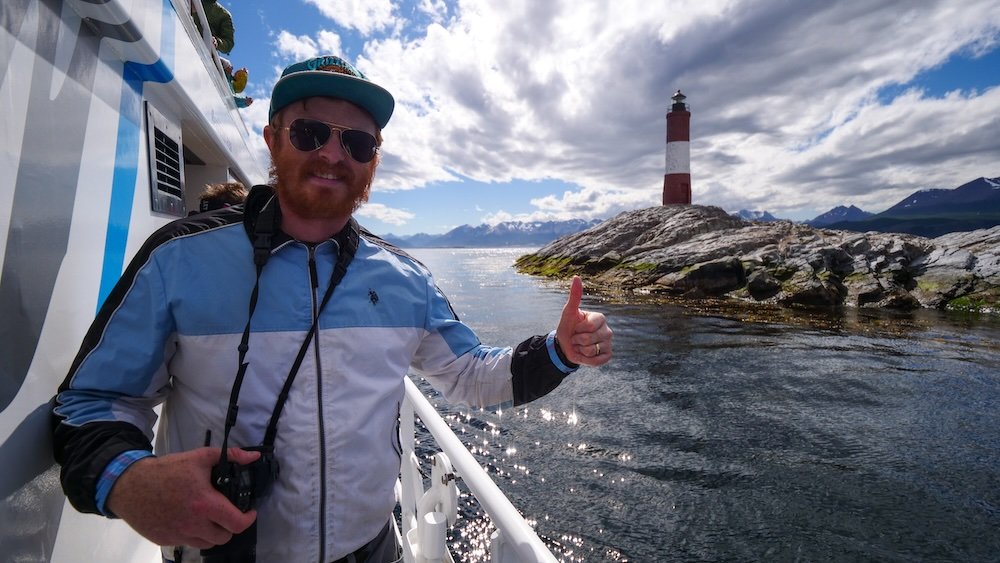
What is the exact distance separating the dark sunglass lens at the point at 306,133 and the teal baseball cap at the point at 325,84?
138 millimetres

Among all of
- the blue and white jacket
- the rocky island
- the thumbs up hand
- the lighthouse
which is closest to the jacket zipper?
the blue and white jacket

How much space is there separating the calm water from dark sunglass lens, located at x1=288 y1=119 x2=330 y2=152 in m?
5.17

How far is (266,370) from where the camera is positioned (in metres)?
1.89

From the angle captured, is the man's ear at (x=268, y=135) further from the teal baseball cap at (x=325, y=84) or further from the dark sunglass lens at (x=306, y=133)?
the dark sunglass lens at (x=306, y=133)

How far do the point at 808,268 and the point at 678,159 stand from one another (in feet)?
88.9

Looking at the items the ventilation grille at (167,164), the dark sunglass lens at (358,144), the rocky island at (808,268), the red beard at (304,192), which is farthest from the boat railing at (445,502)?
the rocky island at (808,268)

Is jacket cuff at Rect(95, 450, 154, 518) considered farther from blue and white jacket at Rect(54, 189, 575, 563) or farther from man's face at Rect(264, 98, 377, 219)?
man's face at Rect(264, 98, 377, 219)

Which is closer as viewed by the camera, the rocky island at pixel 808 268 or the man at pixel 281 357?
the man at pixel 281 357

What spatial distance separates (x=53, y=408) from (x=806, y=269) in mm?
29352

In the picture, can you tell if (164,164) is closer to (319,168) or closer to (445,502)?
(319,168)

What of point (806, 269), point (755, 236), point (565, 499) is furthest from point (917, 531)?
point (755, 236)

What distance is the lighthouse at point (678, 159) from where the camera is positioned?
1909 inches

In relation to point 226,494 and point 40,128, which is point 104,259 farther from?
point 226,494

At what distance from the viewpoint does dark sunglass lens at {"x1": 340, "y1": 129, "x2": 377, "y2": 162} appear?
7.38 ft
